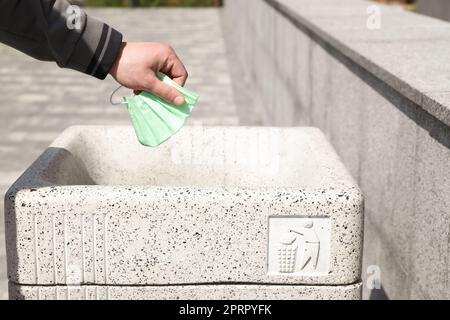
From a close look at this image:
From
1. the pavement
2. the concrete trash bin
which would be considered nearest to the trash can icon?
the concrete trash bin

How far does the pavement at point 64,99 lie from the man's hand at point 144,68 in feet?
7.78

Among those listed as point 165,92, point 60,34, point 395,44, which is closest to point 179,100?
point 165,92

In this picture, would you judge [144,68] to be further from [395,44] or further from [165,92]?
[395,44]

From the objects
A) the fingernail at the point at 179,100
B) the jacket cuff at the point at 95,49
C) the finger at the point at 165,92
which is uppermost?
the jacket cuff at the point at 95,49

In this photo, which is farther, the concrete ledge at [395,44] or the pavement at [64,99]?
the pavement at [64,99]

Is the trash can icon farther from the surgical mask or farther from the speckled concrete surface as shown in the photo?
the surgical mask

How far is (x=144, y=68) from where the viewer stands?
2453 mm

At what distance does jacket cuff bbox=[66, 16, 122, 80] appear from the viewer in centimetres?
238

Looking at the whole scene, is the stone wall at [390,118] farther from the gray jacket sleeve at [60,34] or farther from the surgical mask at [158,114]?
the gray jacket sleeve at [60,34]

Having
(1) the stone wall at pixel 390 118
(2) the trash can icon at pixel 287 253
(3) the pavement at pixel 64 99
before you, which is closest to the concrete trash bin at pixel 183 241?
(2) the trash can icon at pixel 287 253

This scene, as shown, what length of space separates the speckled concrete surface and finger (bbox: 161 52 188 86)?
0.68 m

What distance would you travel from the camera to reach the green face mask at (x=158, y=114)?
2.54m

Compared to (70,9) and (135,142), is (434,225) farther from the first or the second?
(70,9)
